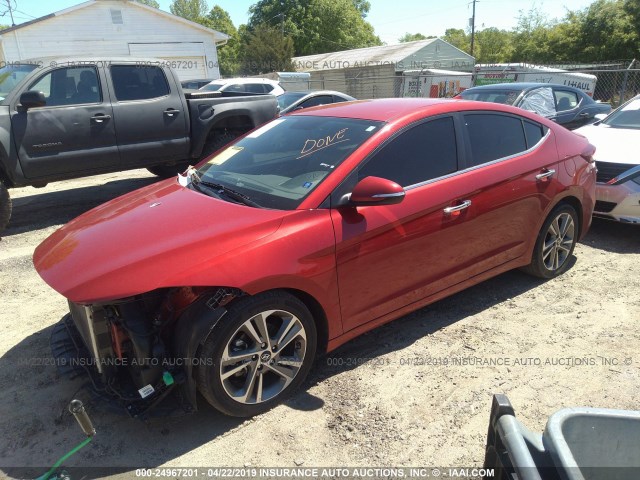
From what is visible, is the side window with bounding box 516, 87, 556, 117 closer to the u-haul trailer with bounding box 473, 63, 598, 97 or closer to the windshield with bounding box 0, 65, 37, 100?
the windshield with bounding box 0, 65, 37, 100

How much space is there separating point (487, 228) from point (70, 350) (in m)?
2.93

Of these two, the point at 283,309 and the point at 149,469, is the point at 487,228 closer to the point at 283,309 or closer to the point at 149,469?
the point at 283,309

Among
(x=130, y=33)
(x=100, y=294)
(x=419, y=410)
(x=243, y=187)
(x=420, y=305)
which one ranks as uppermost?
(x=130, y=33)

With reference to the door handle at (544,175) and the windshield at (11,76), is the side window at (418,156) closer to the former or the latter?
the door handle at (544,175)

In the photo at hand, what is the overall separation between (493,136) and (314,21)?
188 ft

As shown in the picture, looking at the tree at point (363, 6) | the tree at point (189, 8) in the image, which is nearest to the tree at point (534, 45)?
the tree at point (363, 6)

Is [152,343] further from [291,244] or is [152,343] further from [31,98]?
[31,98]

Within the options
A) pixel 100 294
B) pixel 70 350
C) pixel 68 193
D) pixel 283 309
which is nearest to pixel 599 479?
pixel 283 309

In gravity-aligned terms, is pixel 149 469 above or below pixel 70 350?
below

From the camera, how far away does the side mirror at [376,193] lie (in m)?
2.78

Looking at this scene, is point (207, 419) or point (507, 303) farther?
point (507, 303)

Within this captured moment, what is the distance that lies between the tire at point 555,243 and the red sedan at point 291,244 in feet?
0.47

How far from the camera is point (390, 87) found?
3086cm

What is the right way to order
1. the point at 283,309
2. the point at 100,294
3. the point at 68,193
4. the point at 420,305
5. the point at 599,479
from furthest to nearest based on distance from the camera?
the point at 68,193 < the point at 420,305 < the point at 283,309 < the point at 100,294 < the point at 599,479
